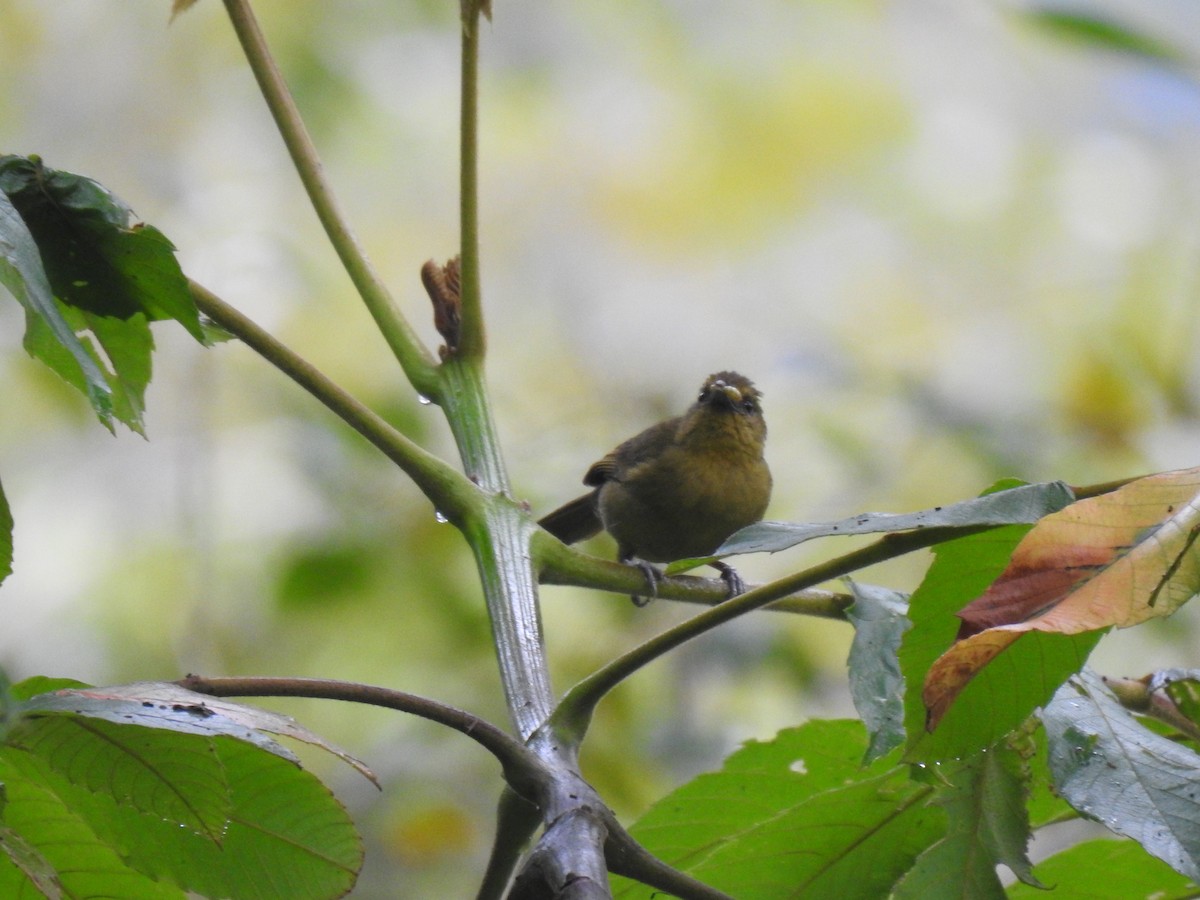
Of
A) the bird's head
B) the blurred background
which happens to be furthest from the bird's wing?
the blurred background

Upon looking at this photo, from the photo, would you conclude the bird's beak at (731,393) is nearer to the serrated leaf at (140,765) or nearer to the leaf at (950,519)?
the leaf at (950,519)

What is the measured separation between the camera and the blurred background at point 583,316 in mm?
5203

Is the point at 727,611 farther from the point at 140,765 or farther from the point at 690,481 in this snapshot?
the point at 690,481

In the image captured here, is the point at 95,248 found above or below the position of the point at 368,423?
above

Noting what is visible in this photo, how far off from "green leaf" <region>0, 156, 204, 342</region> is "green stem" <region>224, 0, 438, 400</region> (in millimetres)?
379

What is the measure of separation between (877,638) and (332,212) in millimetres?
943

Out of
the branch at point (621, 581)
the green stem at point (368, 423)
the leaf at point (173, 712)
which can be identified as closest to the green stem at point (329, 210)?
the green stem at point (368, 423)

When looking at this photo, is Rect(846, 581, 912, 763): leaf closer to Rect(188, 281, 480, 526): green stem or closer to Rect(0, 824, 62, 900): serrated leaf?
Rect(188, 281, 480, 526): green stem

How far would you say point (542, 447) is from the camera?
18.5 feet

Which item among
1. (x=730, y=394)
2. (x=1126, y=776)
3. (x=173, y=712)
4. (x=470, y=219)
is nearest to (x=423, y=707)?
(x=173, y=712)

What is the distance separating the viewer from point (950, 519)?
1.14 meters

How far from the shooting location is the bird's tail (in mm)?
4895

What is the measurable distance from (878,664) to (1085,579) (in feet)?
1.55

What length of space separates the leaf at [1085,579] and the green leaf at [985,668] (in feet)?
0.17
